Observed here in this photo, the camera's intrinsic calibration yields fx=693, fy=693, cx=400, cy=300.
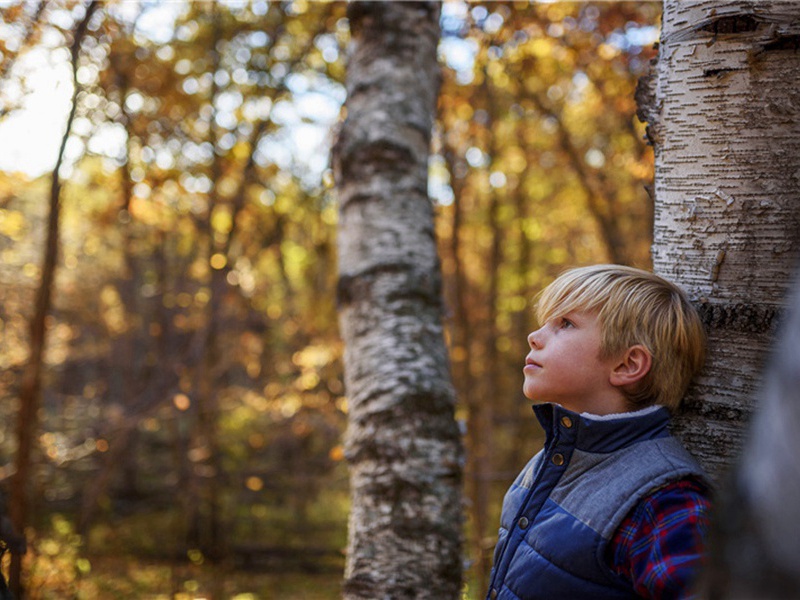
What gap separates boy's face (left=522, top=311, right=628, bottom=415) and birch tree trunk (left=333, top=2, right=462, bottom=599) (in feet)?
3.02

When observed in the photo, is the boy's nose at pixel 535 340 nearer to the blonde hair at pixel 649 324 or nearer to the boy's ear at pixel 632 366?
the blonde hair at pixel 649 324

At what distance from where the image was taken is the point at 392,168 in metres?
2.81

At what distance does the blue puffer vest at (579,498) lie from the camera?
4.17ft

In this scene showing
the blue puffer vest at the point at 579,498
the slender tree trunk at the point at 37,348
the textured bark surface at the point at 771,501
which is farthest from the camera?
the slender tree trunk at the point at 37,348

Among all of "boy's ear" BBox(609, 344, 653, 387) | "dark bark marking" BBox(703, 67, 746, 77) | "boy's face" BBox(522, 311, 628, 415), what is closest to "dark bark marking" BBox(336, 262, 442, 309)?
"boy's face" BBox(522, 311, 628, 415)

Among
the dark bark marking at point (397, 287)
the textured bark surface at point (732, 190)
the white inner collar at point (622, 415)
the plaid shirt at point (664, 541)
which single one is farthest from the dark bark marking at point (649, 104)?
the dark bark marking at point (397, 287)

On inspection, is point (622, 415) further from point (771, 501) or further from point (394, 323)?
point (394, 323)

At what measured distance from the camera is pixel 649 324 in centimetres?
149

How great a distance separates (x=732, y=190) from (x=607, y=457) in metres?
0.63

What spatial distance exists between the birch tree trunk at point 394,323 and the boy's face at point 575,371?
36.2 inches

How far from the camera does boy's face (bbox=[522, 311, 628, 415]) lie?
152 centimetres

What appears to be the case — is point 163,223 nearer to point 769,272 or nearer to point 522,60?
point 522,60

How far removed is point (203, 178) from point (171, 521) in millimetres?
5484

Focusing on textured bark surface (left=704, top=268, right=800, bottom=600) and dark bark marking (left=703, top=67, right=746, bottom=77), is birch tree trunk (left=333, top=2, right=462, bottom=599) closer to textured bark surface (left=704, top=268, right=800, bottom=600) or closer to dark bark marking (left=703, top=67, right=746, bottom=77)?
dark bark marking (left=703, top=67, right=746, bottom=77)
